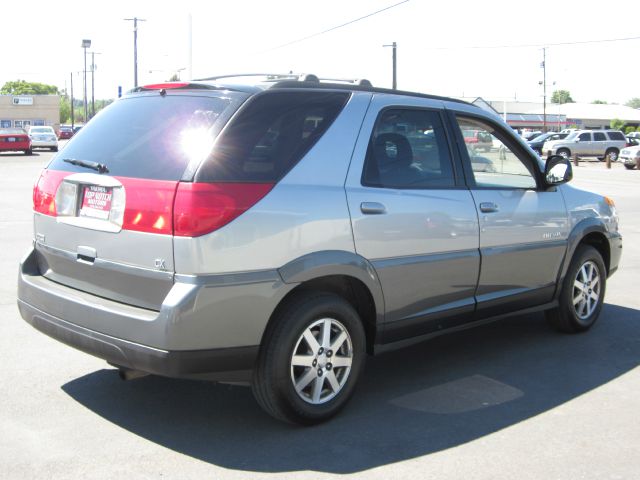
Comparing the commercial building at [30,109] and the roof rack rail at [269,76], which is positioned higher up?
the commercial building at [30,109]

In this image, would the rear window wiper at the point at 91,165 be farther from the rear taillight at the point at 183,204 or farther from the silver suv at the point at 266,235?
the rear taillight at the point at 183,204

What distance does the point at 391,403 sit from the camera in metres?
4.61

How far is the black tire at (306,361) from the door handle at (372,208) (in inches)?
20.5

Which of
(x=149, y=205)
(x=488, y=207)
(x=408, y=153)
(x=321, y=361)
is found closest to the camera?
(x=149, y=205)

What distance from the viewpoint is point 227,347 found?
12.4 feet

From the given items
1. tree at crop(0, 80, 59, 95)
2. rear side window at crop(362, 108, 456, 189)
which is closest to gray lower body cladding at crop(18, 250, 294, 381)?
rear side window at crop(362, 108, 456, 189)

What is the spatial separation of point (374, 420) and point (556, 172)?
252 cm

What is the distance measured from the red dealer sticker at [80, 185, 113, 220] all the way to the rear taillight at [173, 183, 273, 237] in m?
0.54

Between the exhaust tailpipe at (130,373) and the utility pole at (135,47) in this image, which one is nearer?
the exhaust tailpipe at (130,373)

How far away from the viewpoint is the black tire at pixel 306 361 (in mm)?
3959

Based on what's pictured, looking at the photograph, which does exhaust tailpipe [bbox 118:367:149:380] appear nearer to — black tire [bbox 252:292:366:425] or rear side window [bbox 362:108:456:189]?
black tire [bbox 252:292:366:425]

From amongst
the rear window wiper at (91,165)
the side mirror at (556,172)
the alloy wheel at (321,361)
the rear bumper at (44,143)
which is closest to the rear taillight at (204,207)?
the rear window wiper at (91,165)

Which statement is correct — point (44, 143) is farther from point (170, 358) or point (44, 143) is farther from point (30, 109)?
point (30, 109)

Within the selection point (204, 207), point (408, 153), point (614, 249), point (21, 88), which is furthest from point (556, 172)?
point (21, 88)
